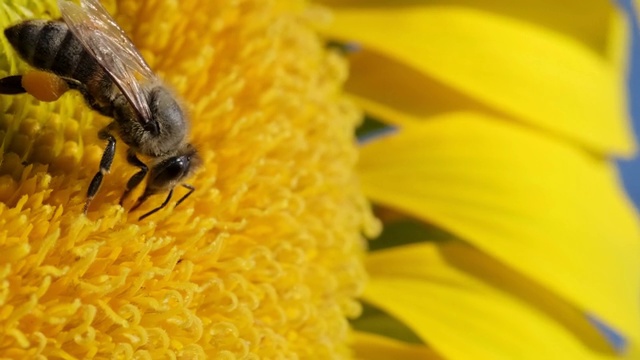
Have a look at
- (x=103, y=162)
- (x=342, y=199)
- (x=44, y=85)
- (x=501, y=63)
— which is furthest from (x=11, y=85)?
(x=501, y=63)

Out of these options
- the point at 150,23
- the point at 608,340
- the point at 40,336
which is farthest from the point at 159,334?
the point at 608,340

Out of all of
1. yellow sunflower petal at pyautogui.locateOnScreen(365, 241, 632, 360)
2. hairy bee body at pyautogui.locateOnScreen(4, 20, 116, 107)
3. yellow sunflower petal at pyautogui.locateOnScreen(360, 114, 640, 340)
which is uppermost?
hairy bee body at pyautogui.locateOnScreen(4, 20, 116, 107)

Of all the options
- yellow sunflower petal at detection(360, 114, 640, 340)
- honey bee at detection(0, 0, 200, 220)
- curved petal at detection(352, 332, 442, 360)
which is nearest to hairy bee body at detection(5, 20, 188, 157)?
honey bee at detection(0, 0, 200, 220)

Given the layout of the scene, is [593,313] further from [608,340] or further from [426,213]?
[426,213]

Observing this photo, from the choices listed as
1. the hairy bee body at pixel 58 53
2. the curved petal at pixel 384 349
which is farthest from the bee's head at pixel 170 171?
the curved petal at pixel 384 349

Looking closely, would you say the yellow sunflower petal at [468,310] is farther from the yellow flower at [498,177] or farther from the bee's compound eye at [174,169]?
the bee's compound eye at [174,169]

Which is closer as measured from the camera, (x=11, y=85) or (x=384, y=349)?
(x=11, y=85)

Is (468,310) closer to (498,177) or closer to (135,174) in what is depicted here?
(498,177)

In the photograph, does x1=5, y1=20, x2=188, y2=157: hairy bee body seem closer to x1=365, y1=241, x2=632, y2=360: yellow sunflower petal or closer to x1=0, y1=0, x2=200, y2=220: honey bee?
x1=0, y1=0, x2=200, y2=220: honey bee
